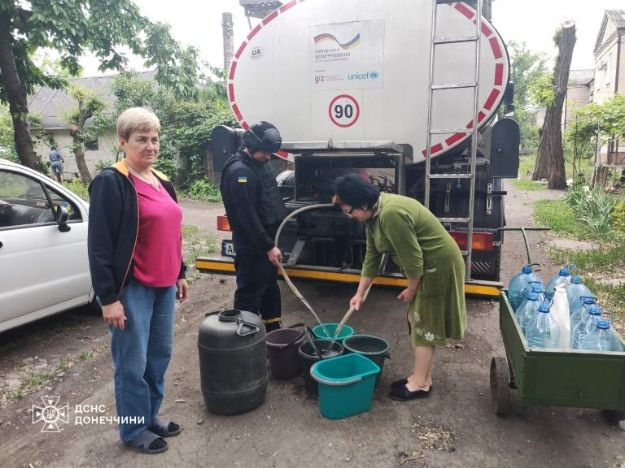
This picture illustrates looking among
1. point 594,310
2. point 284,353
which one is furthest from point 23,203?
point 594,310

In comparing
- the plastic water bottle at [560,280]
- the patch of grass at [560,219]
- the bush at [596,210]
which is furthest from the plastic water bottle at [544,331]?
the bush at [596,210]

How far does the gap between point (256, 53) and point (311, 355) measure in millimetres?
2785

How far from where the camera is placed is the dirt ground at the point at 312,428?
102 inches

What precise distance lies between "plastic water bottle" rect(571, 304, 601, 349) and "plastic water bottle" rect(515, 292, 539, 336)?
0.22 metres

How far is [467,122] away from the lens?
3822 millimetres

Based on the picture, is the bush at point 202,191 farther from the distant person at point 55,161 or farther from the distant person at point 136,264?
the distant person at point 136,264

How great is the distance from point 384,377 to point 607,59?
111ft

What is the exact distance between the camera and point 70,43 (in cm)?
772

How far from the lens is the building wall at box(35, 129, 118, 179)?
2016 cm

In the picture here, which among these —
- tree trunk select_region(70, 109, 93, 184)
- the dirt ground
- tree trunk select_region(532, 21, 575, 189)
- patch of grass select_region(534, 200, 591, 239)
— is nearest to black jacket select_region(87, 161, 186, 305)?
the dirt ground

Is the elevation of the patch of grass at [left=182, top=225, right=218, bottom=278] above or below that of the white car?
below

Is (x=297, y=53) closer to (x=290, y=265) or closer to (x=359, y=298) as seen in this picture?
(x=290, y=265)

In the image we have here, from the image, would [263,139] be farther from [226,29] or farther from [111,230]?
[226,29]

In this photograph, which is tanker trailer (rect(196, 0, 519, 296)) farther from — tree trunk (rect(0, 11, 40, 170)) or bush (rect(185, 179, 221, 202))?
bush (rect(185, 179, 221, 202))
